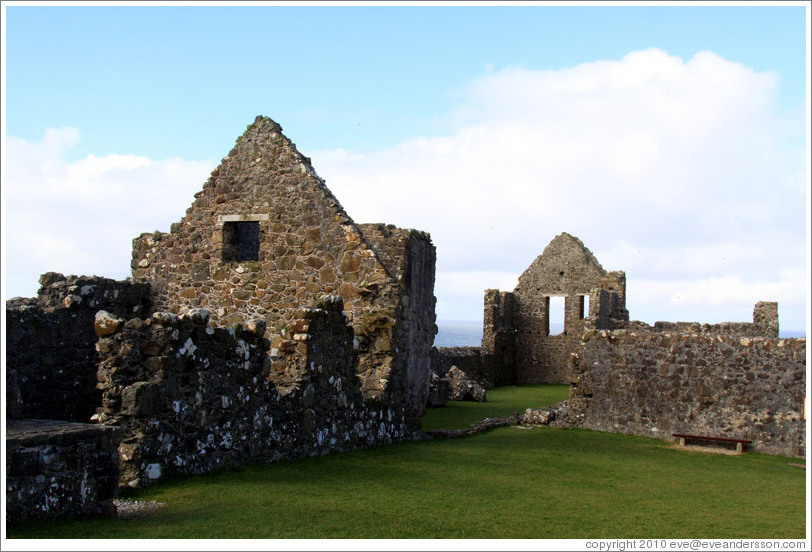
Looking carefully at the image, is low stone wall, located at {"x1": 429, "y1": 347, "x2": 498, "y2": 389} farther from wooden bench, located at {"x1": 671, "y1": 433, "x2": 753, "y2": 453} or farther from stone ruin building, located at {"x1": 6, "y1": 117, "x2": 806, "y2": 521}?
wooden bench, located at {"x1": 671, "y1": 433, "x2": 753, "y2": 453}

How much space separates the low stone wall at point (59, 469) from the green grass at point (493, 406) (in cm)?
937

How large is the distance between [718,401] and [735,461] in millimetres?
1719

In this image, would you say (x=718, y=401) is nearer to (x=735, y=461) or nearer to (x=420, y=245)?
(x=735, y=461)

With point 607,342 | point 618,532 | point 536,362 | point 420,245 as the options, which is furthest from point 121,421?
point 536,362

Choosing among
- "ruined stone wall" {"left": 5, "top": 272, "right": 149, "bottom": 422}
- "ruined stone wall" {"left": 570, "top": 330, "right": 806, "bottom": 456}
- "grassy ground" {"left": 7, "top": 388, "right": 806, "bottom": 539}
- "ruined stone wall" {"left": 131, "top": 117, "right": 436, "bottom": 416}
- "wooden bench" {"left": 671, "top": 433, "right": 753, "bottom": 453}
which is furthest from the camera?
"ruined stone wall" {"left": 131, "top": 117, "right": 436, "bottom": 416}

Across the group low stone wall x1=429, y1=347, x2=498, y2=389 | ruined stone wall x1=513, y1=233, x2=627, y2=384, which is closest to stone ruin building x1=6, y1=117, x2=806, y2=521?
low stone wall x1=429, y1=347, x2=498, y2=389

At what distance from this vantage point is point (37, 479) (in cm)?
562

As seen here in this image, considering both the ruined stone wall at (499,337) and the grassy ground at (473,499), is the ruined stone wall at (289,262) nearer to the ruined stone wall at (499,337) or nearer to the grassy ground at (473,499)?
the grassy ground at (473,499)

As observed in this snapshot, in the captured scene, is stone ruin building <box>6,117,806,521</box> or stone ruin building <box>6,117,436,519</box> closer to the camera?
stone ruin building <box>6,117,436,519</box>

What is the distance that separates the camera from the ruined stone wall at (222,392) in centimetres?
782

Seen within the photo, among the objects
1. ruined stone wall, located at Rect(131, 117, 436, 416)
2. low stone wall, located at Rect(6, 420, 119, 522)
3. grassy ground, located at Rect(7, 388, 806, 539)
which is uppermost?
ruined stone wall, located at Rect(131, 117, 436, 416)

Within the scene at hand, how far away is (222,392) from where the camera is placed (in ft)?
29.2

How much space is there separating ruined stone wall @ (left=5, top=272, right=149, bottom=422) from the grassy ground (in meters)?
2.51

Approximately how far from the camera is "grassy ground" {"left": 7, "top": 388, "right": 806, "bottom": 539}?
6.37 m
